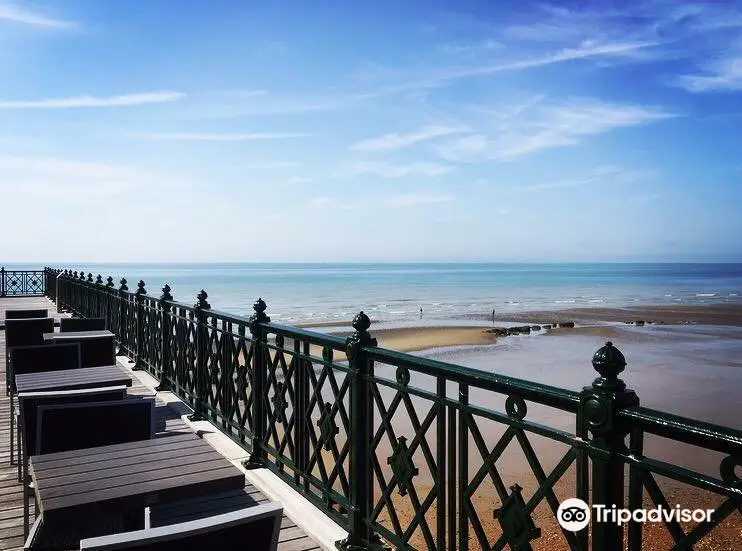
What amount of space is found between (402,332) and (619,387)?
2855 cm

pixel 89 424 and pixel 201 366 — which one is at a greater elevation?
pixel 89 424

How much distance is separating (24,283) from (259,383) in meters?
32.1

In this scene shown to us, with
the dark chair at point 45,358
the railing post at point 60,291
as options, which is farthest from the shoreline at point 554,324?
the dark chair at point 45,358

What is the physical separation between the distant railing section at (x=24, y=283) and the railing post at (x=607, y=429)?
3227 centimetres

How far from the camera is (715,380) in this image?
54.3ft

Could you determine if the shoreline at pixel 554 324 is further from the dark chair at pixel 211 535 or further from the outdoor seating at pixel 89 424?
the dark chair at pixel 211 535

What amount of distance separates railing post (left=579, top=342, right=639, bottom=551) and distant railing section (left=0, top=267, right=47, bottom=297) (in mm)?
32273

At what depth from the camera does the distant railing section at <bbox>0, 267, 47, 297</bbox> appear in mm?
30516

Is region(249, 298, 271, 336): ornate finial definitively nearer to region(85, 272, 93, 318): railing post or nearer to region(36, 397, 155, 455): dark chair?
region(36, 397, 155, 455): dark chair

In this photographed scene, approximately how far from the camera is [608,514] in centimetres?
220

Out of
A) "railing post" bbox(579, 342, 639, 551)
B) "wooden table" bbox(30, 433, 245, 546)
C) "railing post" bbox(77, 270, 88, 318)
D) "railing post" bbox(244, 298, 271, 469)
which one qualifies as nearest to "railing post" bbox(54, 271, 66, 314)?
"railing post" bbox(77, 270, 88, 318)

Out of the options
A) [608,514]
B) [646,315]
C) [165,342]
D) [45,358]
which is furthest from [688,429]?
[646,315]

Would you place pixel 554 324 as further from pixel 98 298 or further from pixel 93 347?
pixel 93 347

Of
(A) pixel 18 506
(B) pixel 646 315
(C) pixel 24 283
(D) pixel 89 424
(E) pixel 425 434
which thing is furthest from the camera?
(B) pixel 646 315
